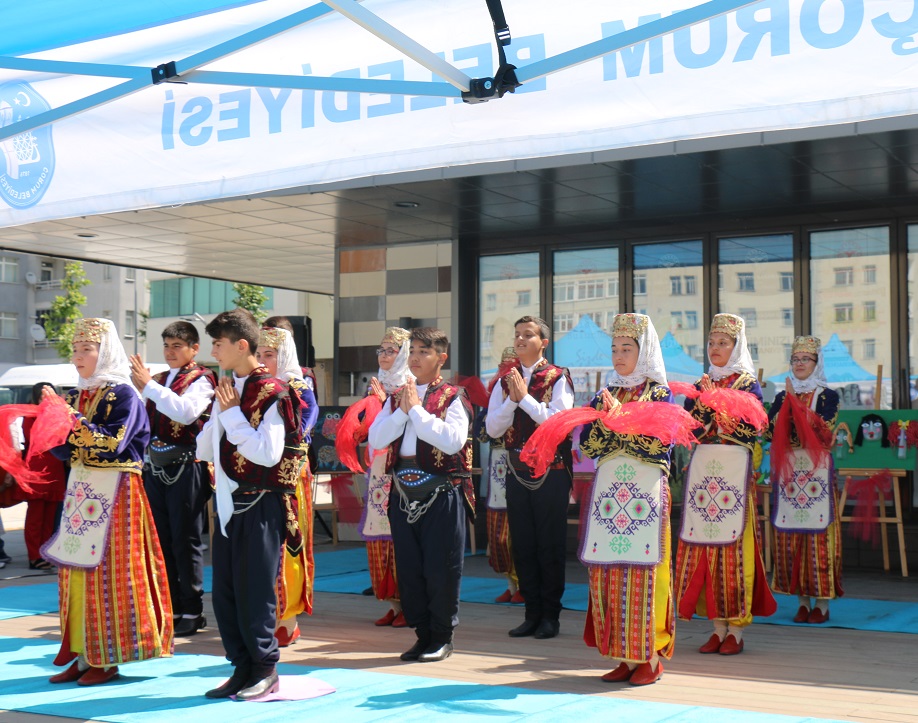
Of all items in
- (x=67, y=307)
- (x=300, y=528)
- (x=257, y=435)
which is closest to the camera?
(x=257, y=435)

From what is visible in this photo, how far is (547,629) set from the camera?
19.3 ft

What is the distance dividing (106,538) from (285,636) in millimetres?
1339

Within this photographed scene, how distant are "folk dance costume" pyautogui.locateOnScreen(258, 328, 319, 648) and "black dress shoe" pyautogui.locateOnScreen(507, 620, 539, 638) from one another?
1.14 meters

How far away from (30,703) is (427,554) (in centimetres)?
184

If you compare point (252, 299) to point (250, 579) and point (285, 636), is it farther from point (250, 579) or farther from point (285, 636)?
point (250, 579)

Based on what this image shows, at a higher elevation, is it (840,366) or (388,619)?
(840,366)

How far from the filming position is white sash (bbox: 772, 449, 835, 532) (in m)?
6.44

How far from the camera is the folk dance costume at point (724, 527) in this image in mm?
5453

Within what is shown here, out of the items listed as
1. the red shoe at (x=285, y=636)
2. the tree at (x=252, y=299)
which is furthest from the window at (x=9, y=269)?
the red shoe at (x=285, y=636)

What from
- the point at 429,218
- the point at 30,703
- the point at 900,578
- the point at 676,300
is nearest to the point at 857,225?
the point at 676,300

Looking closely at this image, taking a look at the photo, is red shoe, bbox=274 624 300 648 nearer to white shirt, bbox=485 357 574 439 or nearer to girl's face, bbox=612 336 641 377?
white shirt, bbox=485 357 574 439

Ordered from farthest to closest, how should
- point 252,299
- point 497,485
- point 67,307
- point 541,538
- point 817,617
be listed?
point 67,307, point 252,299, point 497,485, point 817,617, point 541,538

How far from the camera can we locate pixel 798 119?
2783 millimetres

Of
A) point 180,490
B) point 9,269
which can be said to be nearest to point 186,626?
point 180,490
